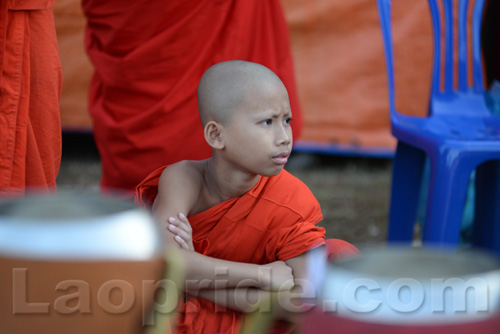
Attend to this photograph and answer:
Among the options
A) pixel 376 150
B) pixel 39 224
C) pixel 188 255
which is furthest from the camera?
pixel 376 150

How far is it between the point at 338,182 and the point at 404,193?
1.31m

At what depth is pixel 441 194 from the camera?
5.37ft

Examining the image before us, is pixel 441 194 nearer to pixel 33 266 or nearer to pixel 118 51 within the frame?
pixel 118 51

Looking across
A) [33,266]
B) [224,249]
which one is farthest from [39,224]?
[224,249]

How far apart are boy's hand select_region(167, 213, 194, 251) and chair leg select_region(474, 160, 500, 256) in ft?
3.17

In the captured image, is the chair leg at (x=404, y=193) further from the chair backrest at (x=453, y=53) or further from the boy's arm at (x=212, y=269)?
the boy's arm at (x=212, y=269)

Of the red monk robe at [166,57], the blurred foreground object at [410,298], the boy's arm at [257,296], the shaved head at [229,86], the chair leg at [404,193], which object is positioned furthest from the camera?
the chair leg at [404,193]

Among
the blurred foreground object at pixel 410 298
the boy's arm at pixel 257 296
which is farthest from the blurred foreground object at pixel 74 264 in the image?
the boy's arm at pixel 257 296

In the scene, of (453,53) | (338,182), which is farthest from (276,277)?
(338,182)

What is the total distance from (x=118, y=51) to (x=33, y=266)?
1373 millimetres

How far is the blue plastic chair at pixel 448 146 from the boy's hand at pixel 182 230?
2.33ft

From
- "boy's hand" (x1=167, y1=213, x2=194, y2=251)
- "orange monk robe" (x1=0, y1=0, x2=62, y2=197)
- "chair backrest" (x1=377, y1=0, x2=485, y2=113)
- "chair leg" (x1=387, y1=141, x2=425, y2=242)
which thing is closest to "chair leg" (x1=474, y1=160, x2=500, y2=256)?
"chair leg" (x1=387, y1=141, x2=425, y2=242)

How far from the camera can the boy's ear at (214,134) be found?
1244 mm

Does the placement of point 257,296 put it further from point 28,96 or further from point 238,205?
point 28,96
